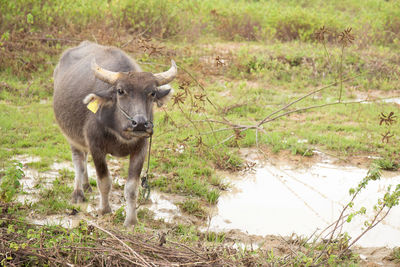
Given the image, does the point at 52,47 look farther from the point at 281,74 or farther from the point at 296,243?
the point at 296,243

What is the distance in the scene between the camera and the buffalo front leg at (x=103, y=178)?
3725 mm

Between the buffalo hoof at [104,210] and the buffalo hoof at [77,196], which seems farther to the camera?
the buffalo hoof at [77,196]

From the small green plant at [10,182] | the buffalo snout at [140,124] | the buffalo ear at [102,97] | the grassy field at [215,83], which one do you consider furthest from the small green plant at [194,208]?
the small green plant at [10,182]

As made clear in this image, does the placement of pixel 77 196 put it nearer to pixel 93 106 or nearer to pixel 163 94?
pixel 93 106

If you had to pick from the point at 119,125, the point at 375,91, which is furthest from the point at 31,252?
the point at 375,91

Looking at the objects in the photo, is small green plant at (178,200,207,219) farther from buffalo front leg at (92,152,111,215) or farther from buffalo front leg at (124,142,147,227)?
buffalo front leg at (92,152,111,215)

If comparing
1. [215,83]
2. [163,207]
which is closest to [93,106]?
[163,207]

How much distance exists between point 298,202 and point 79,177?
6.75ft

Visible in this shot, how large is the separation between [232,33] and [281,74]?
2.42m

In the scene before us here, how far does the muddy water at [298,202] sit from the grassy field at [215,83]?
22 cm

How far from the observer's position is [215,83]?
784 centimetres

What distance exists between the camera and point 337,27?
10.0 meters

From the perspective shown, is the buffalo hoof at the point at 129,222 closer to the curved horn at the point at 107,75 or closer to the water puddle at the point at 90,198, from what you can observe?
the water puddle at the point at 90,198

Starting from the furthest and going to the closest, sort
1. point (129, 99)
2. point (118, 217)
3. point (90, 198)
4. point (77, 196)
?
point (90, 198) < point (77, 196) < point (118, 217) < point (129, 99)
